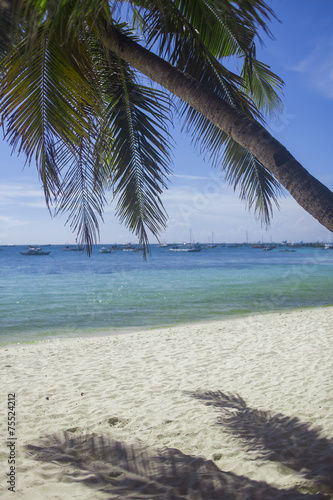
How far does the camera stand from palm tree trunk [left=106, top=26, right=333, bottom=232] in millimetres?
2168

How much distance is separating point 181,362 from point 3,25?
556cm

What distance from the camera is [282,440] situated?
3.55m

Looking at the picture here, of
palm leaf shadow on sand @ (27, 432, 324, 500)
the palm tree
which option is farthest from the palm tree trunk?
palm leaf shadow on sand @ (27, 432, 324, 500)

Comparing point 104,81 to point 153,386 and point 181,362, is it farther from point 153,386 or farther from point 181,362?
point 181,362

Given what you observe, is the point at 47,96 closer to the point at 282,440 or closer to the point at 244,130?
the point at 244,130

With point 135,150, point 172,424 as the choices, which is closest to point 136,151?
point 135,150

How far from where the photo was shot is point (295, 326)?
33.2 feet

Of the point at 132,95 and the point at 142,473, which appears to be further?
the point at 132,95

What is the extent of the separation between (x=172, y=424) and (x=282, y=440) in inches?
45.5

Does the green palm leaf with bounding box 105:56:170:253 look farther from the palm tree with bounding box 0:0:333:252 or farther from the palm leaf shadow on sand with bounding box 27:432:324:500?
the palm leaf shadow on sand with bounding box 27:432:324:500

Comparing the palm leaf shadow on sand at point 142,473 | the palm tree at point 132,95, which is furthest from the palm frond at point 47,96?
the palm leaf shadow on sand at point 142,473

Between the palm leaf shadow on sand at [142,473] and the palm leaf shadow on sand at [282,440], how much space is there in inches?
14.9

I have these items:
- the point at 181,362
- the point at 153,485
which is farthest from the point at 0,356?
the point at 153,485

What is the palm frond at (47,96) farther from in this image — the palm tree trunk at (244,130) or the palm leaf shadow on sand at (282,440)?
the palm leaf shadow on sand at (282,440)
